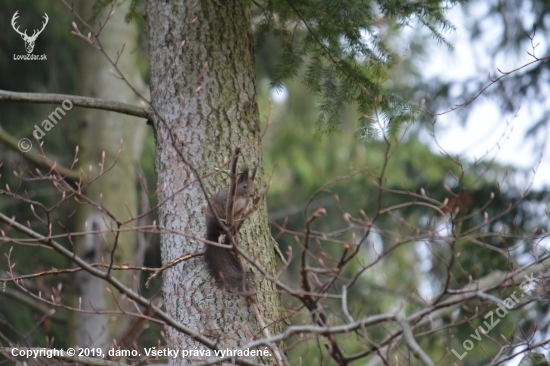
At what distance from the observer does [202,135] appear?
2.87 meters

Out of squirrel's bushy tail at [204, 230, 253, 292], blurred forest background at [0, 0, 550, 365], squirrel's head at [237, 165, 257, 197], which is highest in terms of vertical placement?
blurred forest background at [0, 0, 550, 365]

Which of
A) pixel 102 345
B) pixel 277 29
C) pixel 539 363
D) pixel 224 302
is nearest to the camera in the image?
pixel 539 363

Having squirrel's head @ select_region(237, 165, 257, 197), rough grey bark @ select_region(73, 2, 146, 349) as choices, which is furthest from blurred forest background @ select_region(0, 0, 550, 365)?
squirrel's head @ select_region(237, 165, 257, 197)

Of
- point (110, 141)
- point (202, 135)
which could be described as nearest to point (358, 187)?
point (110, 141)

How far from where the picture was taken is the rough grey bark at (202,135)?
2.66 m

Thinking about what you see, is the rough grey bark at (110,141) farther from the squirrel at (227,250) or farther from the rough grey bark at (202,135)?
the squirrel at (227,250)

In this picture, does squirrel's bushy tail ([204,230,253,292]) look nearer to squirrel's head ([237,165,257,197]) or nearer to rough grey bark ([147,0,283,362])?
rough grey bark ([147,0,283,362])

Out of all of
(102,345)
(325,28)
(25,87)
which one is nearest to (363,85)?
(325,28)

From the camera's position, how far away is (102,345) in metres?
5.21

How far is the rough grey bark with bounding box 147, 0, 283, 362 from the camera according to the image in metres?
2.66

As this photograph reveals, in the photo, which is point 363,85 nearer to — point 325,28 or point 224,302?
point 325,28

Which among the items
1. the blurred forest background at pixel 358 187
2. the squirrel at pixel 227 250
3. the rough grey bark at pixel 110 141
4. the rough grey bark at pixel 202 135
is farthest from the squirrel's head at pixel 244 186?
the rough grey bark at pixel 110 141

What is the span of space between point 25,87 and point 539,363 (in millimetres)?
6267

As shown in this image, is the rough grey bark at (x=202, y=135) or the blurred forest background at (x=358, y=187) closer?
the rough grey bark at (x=202, y=135)
